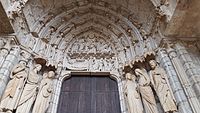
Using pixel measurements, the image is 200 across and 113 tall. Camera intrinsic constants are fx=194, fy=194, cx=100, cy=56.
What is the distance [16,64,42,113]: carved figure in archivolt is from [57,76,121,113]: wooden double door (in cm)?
76

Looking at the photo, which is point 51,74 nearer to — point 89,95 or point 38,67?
point 38,67

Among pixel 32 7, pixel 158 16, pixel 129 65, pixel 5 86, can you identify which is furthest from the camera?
pixel 32 7

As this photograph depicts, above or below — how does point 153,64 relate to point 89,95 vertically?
above

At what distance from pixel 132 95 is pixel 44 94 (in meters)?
1.94

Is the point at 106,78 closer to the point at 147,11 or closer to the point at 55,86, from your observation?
the point at 55,86

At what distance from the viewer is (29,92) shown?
4.07 m

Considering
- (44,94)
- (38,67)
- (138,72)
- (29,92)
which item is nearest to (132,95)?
(138,72)

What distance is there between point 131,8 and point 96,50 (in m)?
1.71

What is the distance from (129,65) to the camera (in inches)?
200

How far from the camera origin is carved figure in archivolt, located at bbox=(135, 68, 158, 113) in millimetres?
3912

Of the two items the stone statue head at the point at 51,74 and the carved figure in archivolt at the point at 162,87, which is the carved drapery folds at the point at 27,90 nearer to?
the stone statue head at the point at 51,74

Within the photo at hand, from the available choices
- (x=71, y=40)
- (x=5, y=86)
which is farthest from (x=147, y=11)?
(x=5, y=86)

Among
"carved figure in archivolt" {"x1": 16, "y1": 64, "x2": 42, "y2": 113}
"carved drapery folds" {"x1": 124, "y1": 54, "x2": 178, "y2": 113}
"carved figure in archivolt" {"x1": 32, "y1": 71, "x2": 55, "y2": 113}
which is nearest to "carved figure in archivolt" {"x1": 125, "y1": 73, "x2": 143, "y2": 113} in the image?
"carved drapery folds" {"x1": 124, "y1": 54, "x2": 178, "y2": 113}

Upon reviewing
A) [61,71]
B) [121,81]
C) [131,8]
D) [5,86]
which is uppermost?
[131,8]
